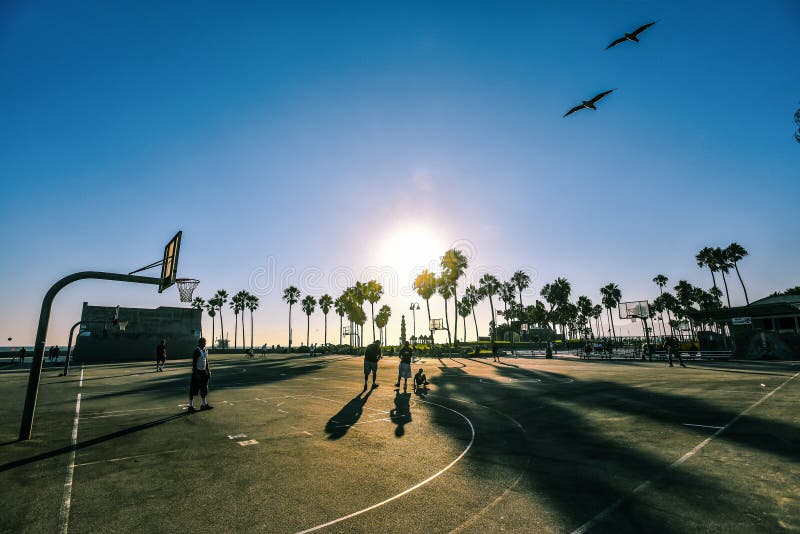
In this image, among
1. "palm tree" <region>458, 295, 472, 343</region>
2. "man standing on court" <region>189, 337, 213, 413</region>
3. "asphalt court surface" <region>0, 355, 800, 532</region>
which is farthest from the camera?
"palm tree" <region>458, 295, 472, 343</region>

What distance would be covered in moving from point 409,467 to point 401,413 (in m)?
4.89

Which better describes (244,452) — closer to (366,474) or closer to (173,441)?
(173,441)

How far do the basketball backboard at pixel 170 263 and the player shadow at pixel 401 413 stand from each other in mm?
8575

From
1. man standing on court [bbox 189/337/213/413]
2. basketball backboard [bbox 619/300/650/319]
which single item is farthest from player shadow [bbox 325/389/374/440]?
basketball backboard [bbox 619/300/650/319]

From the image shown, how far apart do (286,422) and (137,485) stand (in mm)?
4325

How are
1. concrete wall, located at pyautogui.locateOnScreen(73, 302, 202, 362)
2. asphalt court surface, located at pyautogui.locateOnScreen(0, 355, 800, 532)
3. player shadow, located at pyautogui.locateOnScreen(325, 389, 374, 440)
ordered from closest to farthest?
1. asphalt court surface, located at pyautogui.locateOnScreen(0, 355, 800, 532)
2. player shadow, located at pyautogui.locateOnScreen(325, 389, 374, 440)
3. concrete wall, located at pyautogui.locateOnScreen(73, 302, 202, 362)

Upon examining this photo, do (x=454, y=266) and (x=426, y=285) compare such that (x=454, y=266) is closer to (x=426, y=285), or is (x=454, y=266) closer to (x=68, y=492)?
(x=426, y=285)

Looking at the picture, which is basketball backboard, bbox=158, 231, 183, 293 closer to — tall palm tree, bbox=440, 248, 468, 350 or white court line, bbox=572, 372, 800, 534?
white court line, bbox=572, 372, 800, 534

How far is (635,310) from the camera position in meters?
43.6

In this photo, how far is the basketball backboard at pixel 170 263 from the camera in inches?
467

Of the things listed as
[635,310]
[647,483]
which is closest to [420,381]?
[647,483]

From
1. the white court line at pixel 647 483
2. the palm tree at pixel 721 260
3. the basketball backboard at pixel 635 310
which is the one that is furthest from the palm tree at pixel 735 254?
the white court line at pixel 647 483

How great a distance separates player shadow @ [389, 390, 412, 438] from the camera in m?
8.76

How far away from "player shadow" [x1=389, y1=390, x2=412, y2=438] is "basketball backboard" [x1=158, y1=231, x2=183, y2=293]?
8.58 m
